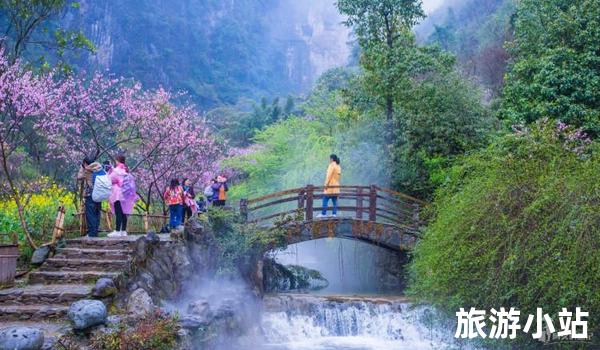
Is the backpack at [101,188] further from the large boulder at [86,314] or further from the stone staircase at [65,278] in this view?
the large boulder at [86,314]

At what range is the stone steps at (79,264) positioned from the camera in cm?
1013

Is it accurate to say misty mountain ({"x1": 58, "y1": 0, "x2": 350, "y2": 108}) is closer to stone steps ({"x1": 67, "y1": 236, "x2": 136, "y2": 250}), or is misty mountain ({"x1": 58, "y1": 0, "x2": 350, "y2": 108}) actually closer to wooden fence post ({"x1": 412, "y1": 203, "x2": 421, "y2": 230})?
wooden fence post ({"x1": 412, "y1": 203, "x2": 421, "y2": 230})

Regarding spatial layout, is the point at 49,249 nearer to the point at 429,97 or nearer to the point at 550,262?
the point at 550,262

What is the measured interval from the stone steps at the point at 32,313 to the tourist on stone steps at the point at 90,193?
2.67 meters

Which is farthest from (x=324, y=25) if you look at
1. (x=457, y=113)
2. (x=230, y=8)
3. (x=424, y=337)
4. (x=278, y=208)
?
(x=424, y=337)

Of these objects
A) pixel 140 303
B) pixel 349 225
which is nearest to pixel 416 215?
pixel 349 225

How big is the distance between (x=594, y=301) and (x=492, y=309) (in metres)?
1.33

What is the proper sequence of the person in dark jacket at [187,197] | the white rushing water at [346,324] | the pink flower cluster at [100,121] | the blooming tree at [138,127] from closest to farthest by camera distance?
the pink flower cluster at [100,121], the white rushing water at [346,324], the person in dark jacket at [187,197], the blooming tree at [138,127]

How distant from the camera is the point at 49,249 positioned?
10562 millimetres

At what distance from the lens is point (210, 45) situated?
2731 inches

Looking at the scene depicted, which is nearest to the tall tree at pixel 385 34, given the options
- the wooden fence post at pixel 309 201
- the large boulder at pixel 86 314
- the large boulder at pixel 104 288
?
the wooden fence post at pixel 309 201

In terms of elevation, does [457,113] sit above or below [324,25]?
below

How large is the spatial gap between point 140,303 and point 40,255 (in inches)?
85.2

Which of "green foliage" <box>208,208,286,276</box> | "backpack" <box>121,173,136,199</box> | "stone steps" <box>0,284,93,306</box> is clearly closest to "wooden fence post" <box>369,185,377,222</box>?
"green foliage" <box>208,208,286,276</box>
